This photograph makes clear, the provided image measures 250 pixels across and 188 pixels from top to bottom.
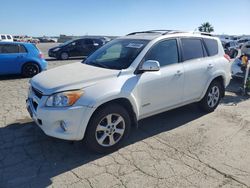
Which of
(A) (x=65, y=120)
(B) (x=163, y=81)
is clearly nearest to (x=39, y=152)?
(A) (x=65, y=120)

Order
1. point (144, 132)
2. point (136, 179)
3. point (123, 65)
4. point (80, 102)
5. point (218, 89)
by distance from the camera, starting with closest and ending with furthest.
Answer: point (136, 179) → point (80, 102) → point (123, 65) → point (144, 132) → point (218, 89)

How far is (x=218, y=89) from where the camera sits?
580cm

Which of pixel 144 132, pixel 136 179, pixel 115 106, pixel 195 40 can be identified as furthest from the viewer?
pixel 195 40

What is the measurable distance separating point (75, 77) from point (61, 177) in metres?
1.46

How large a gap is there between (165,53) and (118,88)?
1338mm

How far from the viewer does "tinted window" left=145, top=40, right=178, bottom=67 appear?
4.38m

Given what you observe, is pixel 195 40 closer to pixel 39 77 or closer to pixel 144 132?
pixel 144 132

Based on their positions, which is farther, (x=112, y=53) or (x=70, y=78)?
(x=112, y=53)

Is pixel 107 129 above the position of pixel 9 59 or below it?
below

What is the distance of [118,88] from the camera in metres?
3.78

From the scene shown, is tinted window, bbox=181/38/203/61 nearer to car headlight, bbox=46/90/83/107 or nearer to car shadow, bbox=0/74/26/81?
car headlight, bbox=46/90/83/107

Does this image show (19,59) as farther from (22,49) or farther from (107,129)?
(107,129)

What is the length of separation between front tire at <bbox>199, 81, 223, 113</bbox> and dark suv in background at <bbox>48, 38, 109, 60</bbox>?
12680 millimetres

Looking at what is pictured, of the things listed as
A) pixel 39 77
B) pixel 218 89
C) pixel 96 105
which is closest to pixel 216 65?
pixel 218 89
